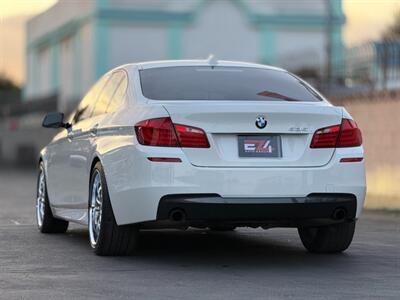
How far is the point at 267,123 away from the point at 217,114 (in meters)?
0.38

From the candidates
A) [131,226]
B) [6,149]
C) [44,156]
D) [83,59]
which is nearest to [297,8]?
[83,59]

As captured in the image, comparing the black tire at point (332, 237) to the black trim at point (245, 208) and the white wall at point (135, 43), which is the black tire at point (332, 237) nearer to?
the black trim at point (245, 208)

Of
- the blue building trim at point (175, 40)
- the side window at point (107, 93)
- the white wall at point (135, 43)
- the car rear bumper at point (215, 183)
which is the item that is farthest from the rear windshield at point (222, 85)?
the blue building trim at point (175, 40)

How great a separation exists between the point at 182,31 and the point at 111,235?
31988 millimetres

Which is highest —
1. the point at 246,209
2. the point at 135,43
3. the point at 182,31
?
the point at 246,209

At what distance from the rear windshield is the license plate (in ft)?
1.96

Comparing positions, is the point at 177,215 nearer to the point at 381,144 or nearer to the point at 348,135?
the point at 348,135

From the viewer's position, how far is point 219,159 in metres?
7.61

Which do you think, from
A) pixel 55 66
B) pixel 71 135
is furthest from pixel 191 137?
pixel 55 66

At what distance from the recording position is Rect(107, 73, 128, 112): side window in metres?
8.59

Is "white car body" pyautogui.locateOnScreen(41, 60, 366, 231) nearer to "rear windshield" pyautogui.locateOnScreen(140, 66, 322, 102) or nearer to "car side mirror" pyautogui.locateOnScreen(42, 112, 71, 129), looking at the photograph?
"rear windshield" pyautogui.locateOnScreen(140, 66, 322, 102)

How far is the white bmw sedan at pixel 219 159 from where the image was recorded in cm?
757

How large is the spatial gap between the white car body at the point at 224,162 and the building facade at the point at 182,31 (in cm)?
2902

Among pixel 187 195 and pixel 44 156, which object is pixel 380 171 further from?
pixel 187 195
